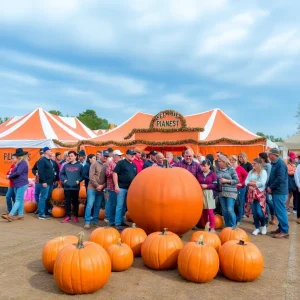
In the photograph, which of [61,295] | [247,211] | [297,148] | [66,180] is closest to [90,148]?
[66,180]

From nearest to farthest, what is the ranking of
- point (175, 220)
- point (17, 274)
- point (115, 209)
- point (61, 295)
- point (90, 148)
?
point (61, 295), point (17, 274), point (175, 220), point (115, 209), point (90, 148)

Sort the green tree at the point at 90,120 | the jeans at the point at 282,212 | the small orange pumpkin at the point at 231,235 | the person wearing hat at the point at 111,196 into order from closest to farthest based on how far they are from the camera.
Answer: the small orange pumpkin at the point at 231,235 < the jeans at the point at 282,212 < the person wearing hat at the point at 111,196 < the green tree at the point at 90,120

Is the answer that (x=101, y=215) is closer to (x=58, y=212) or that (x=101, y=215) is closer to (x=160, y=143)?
(x=58, y=212)

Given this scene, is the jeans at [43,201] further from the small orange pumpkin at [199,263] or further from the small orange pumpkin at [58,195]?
the small orange pumpkin at [199,263]

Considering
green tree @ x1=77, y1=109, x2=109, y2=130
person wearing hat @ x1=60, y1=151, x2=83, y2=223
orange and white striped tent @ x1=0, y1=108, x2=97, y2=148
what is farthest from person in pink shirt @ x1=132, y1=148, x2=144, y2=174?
green tree @ x1=77, y1=109, x2=109, y2=130

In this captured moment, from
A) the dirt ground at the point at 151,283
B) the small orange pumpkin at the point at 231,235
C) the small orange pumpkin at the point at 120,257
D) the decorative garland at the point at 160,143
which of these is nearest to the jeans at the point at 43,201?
the dirt ground at the point at 151,283

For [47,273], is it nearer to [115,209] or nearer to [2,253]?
[2,253]

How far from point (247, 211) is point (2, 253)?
5114 mm

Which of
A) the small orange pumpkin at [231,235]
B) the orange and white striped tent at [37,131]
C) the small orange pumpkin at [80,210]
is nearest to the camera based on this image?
the small orange pumpkin at [231,235]

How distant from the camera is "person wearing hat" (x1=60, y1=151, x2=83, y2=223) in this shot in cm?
801

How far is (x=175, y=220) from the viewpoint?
5.61 m

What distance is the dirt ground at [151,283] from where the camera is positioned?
3.69 m

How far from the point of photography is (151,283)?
405 centimetres

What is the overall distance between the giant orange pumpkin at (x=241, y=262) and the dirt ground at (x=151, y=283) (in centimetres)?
10
